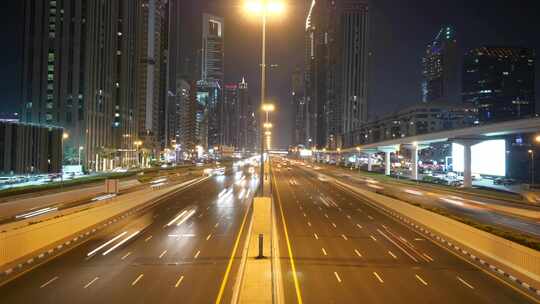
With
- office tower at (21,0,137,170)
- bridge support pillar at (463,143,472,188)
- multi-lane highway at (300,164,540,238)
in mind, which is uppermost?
office tower at (21,0,137,170)

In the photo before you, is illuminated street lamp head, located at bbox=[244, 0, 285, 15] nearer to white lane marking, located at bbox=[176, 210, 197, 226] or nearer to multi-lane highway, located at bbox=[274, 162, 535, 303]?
multi-lane highway, located at bbox=[274, 162, 535, 303]

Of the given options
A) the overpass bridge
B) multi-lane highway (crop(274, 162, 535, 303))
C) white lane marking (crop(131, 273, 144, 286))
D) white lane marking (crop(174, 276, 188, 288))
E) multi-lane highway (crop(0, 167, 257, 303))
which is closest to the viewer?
multi-lane highway (crop(0, 167, 257, 303))

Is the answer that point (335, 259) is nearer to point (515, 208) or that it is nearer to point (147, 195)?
point (515, 208)

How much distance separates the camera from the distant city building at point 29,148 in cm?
7775

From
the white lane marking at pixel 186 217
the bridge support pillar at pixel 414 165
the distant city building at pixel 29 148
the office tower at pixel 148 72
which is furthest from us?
the office tower at pixel 148 72

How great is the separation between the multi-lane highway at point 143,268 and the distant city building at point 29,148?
56383 millimetres

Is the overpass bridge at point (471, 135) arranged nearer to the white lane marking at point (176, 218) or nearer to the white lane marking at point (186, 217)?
the white lane marking at point (186, 217)

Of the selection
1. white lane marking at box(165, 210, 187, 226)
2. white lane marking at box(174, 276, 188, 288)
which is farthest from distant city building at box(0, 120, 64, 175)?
white lane marking at box(174, 276, 188, 288)

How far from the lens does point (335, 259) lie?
22.5m

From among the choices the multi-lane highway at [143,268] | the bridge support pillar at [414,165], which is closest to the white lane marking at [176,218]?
the multi-lane highway at [143,268]

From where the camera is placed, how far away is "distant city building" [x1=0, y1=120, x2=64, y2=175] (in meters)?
77.8

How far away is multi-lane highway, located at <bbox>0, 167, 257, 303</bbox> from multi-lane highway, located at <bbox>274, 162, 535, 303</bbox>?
3.50 m

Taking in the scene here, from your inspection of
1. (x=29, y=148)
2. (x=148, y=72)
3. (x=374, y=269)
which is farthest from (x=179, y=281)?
(x=148, y=72)

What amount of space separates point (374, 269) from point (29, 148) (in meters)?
82.2
